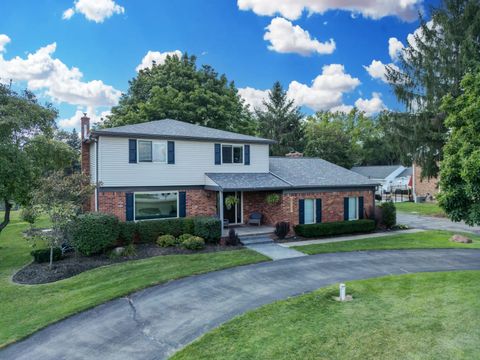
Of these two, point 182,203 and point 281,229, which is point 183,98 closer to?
point 182,203

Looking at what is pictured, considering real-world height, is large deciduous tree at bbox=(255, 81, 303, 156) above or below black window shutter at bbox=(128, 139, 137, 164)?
above

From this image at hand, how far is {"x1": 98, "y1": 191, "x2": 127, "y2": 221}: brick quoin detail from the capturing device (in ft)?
51.7

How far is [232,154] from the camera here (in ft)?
63.2

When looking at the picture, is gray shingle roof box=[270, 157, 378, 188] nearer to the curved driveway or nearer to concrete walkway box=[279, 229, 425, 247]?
concrete walkway box=[279, 229, 425, 247]

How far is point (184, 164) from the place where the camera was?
1766 centimetres

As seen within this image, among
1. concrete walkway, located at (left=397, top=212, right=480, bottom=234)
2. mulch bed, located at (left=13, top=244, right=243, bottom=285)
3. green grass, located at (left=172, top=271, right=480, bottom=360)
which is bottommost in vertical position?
green grass, located at (left=172, top=271, right=480, bottom=360)

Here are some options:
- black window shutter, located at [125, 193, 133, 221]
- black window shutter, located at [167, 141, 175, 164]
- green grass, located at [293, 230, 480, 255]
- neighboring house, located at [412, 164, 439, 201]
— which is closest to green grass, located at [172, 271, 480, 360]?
green grass, located at [293, 230, 480, 255]

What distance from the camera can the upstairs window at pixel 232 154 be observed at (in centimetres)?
1900

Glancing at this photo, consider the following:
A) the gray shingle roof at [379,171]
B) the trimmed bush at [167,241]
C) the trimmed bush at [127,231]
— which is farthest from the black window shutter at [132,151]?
the gray shingle roof at [379,171]

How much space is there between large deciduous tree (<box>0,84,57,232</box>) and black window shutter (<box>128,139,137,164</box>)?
4.34 metres

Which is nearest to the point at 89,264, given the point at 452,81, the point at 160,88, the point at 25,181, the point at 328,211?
the point at 25,181

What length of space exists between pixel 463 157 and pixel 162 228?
12748 millimetres

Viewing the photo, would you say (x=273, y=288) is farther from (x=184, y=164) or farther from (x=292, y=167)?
(x=292, y=167)

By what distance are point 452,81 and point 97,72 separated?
26304mm
